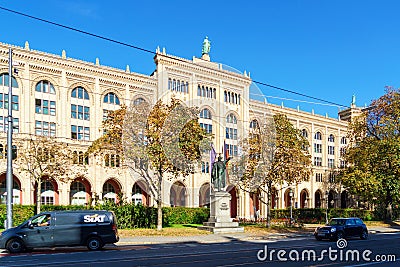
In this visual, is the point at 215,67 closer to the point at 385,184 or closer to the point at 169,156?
the point at 385,184

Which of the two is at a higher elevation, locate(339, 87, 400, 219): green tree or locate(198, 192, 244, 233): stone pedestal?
locate(339, 87, 400, 219): green tree

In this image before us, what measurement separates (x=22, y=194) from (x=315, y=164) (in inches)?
1898

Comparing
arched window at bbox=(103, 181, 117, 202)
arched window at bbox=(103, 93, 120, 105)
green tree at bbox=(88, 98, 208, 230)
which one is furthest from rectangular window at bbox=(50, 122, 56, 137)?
green tree at bbox=(88, 98, 208, 230)

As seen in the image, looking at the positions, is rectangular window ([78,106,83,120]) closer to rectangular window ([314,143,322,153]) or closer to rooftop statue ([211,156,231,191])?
rooftop statue ([211,156,231,191])

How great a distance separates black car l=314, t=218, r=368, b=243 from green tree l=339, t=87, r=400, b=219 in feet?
51.2

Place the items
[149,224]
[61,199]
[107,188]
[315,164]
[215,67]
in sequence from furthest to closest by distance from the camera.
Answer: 1. [315,164]
2. [215,67]
3. [107,188]
4. [61,199]
5. [149,224]

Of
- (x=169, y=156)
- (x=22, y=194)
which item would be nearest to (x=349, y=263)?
(x=169, y=156)

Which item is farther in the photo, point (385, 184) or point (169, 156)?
point (385, 184)

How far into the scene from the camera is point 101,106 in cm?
5150

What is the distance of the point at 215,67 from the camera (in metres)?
57.9

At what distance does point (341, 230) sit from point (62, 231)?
A: 53.8 feet

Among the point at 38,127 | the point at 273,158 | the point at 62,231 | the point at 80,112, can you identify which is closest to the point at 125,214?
the point at 273,158

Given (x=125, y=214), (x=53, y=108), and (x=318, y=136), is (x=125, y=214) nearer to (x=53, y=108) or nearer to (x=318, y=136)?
(x=53, y=108)

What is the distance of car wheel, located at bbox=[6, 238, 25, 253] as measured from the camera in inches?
723
